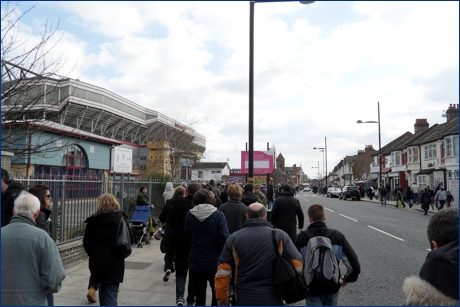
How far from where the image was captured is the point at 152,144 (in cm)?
3750

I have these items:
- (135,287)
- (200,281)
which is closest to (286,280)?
(200,281)

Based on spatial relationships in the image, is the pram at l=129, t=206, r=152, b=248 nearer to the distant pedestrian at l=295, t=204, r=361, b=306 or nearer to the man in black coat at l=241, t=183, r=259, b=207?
the man in black coat at l=241, t=183, r=259, b=207

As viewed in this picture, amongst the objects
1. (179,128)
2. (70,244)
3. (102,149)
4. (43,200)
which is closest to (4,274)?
(43,200)

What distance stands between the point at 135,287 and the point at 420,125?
5052 centimetres

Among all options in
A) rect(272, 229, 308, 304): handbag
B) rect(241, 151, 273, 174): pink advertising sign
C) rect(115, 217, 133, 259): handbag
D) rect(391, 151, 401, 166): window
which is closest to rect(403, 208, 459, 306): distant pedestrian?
rect(272, 229, 308, 304): handbag

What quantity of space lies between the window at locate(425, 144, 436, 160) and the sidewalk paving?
1441 inches

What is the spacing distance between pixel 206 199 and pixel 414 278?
10.4 feet

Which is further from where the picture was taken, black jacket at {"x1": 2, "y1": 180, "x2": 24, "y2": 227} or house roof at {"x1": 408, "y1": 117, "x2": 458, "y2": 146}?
house roof at {"x1": 408, "y1": 117, "x2": 458, "y2": 146}

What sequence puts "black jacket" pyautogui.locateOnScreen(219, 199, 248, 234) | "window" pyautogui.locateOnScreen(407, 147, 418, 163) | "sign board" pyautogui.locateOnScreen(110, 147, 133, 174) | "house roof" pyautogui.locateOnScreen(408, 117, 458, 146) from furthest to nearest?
"window" pyautogui.locateOnScreen(407, 147, 418, 163) < "house roof" pyautogui.locateOnScreen(408, 117, 458, 146) < "sign board" pyautogui.locateOnScreen(110, 147, 133, 174) < "black jacket" pyautogui.locateOnScreen(219, 199, 248, 234)

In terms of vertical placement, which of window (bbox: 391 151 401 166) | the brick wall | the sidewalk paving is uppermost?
window (bbox: 391 151 401 166)

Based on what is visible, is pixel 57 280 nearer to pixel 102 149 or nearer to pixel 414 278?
pixel 414 278

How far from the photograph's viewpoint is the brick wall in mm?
7520

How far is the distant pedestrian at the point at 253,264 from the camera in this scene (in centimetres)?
338

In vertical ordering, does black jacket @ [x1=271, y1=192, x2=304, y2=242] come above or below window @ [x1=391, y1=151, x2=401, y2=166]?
below
